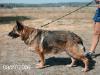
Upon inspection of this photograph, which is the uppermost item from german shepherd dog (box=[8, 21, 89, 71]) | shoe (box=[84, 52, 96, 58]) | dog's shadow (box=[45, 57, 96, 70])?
german shepherd dog (box=[8, 21, 89, 71])

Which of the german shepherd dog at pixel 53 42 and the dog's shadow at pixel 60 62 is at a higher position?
the german shepherd dog at pixel 53 42

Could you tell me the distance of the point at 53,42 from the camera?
9.88 metres

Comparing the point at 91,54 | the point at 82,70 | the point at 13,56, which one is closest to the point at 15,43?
the point at 13,56

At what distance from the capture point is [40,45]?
999cm

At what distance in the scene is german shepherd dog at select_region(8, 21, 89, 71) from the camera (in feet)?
31.9

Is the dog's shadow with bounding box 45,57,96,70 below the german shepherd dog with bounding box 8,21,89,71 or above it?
below

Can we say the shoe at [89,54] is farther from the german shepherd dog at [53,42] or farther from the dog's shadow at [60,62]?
the dog's shadow at [60,62]

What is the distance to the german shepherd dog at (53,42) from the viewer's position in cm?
973

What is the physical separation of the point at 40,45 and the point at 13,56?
7.72 feet

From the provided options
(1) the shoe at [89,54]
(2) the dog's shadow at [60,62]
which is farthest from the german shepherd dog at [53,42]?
(2) the dog's shadow at [60,62]

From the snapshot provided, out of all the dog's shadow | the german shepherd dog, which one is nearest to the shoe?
the german shepherd dog

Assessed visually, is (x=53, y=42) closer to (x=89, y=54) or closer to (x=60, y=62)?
(x=60, y=62)

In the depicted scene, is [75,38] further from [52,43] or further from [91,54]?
[91,54]

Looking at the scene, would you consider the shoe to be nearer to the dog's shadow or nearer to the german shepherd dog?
the german shepherd dog
